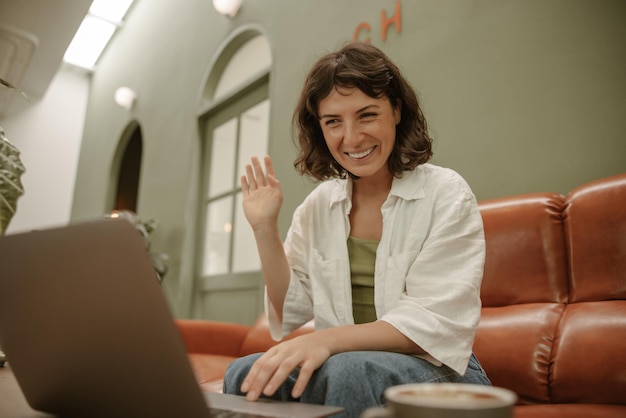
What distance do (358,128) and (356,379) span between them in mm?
590

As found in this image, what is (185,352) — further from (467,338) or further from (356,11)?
(356,11)

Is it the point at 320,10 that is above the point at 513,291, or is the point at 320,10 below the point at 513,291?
above

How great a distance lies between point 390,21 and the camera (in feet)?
7.43

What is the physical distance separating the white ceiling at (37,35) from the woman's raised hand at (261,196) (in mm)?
3215

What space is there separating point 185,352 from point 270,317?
30.2 inches

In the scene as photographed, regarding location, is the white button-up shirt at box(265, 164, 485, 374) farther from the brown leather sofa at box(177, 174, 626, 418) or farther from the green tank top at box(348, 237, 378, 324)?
the brown leather sofa at box(177, 174, 626, 418)

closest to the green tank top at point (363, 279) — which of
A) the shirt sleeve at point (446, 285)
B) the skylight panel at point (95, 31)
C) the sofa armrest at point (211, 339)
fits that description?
the shirt sleeve at point (446, 285)

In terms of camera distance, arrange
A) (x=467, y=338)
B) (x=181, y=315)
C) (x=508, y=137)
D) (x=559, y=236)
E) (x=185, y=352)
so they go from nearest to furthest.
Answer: (x=185, y=352), (x=467, y=338), (x=559, y=236), (x=508, y=137), (x=181, y=315)

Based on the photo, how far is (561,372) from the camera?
1188 millimetres

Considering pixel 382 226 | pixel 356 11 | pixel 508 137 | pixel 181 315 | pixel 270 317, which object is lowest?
pixel 181 315

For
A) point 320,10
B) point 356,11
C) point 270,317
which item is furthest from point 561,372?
point 320,10

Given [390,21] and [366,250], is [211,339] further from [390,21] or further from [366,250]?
[390,21]

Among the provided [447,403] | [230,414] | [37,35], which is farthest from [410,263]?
[37,35]

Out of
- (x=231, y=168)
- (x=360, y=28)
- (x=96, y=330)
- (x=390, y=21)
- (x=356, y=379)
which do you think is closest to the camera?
(x=96, y=330)
